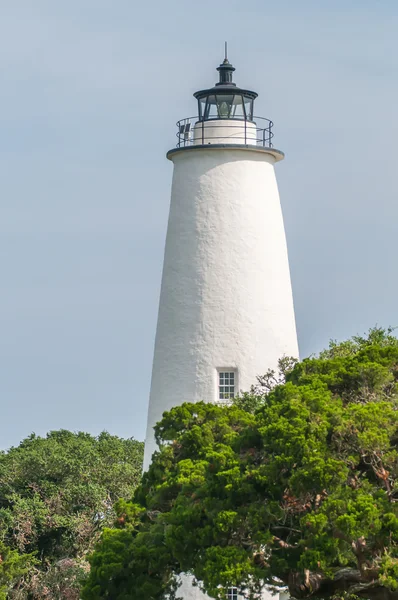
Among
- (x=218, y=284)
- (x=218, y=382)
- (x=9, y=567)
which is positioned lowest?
(x=9, y=567)

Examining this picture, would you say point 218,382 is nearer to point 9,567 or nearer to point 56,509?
point 9,567

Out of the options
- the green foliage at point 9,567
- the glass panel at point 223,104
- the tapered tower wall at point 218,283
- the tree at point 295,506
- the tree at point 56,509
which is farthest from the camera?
the tree at point 56,509

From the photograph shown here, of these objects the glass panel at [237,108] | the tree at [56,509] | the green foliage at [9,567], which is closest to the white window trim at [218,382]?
the tree at [56,509]

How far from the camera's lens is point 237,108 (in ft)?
134

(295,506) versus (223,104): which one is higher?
(223,104)

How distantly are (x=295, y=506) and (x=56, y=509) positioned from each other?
16.4 metres

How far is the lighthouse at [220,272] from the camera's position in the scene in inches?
1540

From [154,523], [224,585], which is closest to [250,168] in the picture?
[154,523]

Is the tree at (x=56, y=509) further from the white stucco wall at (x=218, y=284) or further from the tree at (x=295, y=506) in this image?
the tree at (x=295, y=506)

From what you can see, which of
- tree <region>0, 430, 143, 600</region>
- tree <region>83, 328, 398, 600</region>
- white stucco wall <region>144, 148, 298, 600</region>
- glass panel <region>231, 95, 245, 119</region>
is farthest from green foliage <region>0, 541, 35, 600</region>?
glass panel <region>231, 95, 245, 119</region>

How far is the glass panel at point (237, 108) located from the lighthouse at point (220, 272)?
10 cm

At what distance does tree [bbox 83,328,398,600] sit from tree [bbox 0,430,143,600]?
9582 mm

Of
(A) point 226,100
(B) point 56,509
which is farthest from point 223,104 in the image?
(B) point 56,509

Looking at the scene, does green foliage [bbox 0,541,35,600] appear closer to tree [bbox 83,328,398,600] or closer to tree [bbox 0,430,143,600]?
tree [bbox 0,430,143,600]
